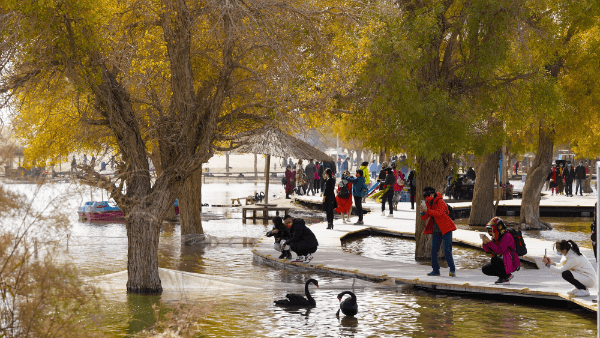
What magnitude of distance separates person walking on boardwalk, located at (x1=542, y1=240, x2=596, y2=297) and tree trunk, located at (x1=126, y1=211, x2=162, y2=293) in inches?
227

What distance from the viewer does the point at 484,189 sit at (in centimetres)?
2155

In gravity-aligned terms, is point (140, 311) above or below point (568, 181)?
below

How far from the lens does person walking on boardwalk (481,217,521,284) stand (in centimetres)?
1108

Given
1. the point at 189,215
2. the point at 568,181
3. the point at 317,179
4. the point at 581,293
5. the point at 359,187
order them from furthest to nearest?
the point at 568,181 → the point at 317,179 → the point at 359,187 → the point at 189,215 → the point at 581,293

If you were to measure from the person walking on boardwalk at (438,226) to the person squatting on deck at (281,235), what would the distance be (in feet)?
10.2

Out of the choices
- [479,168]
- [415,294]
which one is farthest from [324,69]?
[479,168]

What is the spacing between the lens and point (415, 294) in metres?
11.3

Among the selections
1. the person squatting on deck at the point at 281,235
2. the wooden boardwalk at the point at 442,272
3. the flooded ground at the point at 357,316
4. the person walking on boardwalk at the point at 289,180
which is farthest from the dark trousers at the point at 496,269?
the person walking on boardwalk at the point at 289,180

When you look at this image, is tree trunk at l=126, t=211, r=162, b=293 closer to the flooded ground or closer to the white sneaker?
the flooded ground

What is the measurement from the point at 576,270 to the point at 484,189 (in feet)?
38.2

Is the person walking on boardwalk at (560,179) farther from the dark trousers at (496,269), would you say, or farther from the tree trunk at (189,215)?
the dark trousers at (496,269)

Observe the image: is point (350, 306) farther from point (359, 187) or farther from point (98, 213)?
point (98, 213)

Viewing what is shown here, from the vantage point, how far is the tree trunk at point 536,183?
814 inches

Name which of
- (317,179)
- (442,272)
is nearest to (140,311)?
(442,272)
